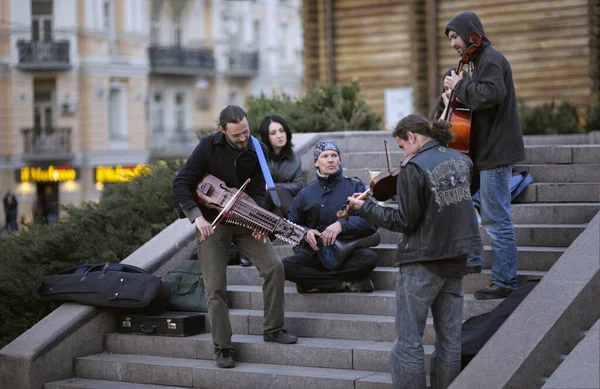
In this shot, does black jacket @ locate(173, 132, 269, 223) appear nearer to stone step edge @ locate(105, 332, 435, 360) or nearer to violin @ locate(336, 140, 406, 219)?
stone step edge @ locate(105, 332, 435, 360)

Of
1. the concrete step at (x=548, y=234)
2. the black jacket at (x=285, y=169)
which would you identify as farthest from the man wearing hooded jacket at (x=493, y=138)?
the black jacket at (x=285, y=169)

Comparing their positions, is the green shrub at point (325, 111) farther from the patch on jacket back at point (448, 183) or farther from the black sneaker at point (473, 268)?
the patch on jacket back at point (448, 183)

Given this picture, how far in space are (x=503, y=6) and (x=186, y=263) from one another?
10774 mm

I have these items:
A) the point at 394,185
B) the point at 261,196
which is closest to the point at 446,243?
the point at 394,185

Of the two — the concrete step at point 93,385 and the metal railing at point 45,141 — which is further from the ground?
the metal railing at point 45,141

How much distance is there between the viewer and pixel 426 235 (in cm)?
711

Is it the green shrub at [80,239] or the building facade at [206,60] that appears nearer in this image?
the green shrub at [80,239]

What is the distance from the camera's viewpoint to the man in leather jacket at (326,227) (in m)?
9.24

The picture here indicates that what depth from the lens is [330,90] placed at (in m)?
14.6

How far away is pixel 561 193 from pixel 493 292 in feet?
6.72

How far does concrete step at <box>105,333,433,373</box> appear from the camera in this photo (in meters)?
8.34

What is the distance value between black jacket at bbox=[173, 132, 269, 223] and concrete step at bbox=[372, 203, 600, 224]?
1.58m

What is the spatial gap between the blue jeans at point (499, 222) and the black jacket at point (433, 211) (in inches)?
45.6

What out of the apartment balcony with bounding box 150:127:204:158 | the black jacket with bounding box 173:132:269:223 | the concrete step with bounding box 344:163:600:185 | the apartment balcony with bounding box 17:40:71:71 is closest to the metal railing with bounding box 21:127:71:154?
the apartment balcony with bounding box 17:40:71:71
